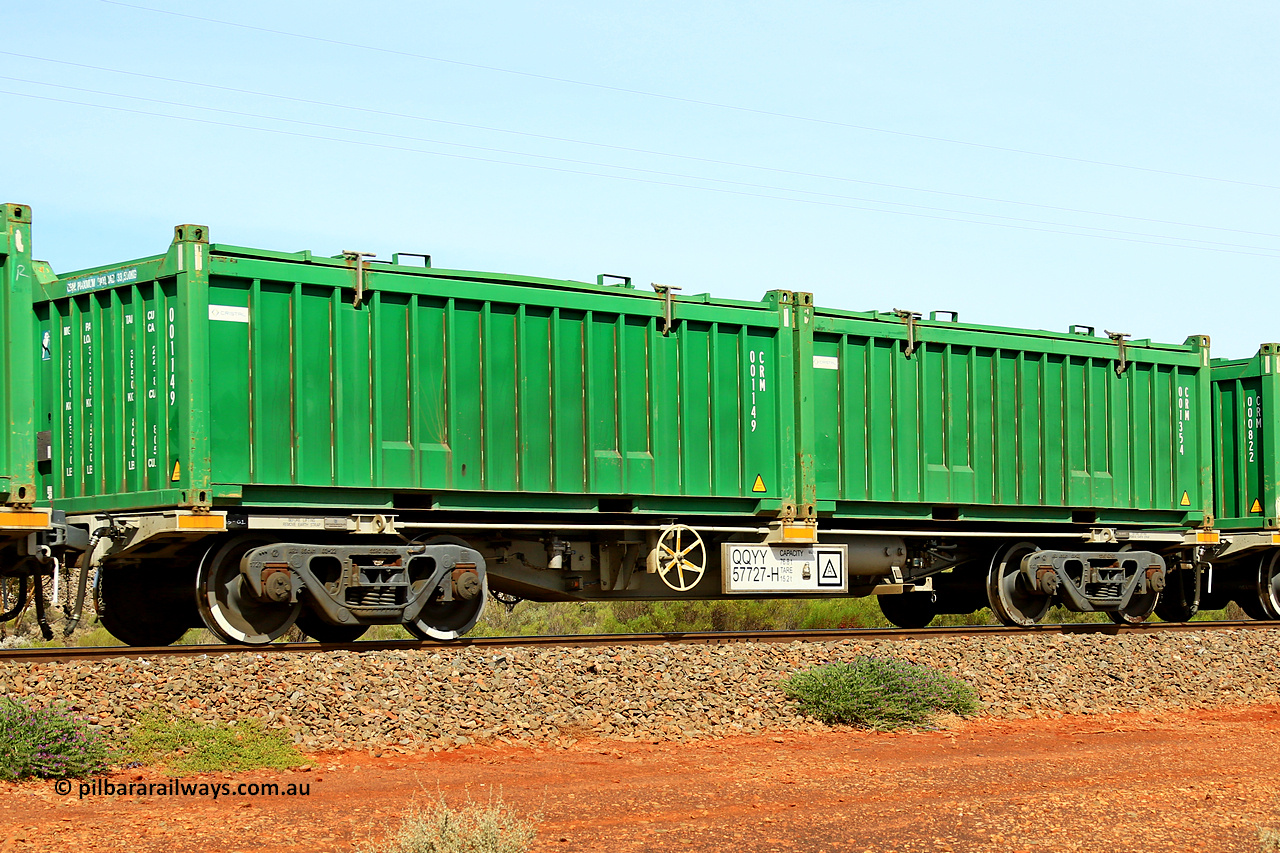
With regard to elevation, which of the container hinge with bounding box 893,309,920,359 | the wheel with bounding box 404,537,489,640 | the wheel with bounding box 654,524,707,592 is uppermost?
the container hinge with bounding box 893,309,920,359

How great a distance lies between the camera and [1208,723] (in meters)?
12.4

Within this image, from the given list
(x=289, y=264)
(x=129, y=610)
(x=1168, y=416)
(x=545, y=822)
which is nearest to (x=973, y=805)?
(x=545, y=822)

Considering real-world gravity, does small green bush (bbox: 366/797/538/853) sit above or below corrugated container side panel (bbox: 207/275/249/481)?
below

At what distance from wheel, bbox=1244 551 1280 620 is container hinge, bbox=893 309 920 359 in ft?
21.1

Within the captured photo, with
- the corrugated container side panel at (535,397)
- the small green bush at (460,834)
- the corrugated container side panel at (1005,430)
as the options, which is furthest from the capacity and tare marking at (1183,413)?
the small green bush at (460,834)

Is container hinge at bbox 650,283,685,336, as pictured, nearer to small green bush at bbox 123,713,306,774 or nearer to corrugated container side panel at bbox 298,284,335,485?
corrugated container side panel at bbox 298,284,335,485

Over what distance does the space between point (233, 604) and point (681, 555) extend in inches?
182

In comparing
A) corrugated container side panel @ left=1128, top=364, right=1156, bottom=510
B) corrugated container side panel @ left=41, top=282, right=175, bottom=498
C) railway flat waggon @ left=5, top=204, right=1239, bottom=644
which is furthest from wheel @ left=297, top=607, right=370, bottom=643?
corrugated container side panel @ left=1128, top=364, right=1156, bottom=510

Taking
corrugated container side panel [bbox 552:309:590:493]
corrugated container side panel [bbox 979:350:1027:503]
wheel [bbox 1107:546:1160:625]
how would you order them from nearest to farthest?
corrugated container side panel [bbox 552:309:590:493]
corrugated container side panel [bbox 979:350:1027:503]
wheel [bbox 1107:546:1160:625]

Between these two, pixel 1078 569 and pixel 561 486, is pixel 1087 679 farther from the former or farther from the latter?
pixel 561 486

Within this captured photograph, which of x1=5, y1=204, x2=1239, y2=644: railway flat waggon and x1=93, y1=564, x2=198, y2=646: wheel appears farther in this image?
x1=93, y1=564, x2=198, y2=646: wheel

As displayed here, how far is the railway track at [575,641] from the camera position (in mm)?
11273

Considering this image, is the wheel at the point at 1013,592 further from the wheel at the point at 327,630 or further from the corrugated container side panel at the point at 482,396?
the wheel at the point at 327,630

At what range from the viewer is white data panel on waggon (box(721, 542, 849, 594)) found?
14.8 m
